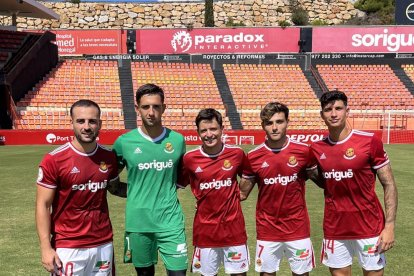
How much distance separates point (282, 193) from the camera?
440cm

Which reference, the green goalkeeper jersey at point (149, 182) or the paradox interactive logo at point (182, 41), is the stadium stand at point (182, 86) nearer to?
the paradox interactive logo at point (182, 41)

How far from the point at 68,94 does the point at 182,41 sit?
10532 millimetres

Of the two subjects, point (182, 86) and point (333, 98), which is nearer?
point (333, 98)

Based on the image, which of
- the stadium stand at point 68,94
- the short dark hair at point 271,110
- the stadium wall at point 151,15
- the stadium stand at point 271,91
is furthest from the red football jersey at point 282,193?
the stadium wall at point 151,15

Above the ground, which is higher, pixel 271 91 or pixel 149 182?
pixel 271 91

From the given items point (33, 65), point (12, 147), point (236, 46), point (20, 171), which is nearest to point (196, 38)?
point (236, 46)

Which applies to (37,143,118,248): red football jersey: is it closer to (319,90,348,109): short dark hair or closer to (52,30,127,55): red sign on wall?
(319,90,348,109): short dark hair

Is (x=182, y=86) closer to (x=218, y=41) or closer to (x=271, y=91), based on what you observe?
(x=218, y=41)

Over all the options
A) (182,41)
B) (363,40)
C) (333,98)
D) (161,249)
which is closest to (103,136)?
(182,41)

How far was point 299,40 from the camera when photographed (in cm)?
3425

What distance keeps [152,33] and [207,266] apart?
32324mm

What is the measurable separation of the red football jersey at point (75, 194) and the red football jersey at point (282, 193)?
1.62 m

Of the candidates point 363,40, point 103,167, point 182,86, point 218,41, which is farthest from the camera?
point 218,41

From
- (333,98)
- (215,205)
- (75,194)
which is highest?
(333,98)
